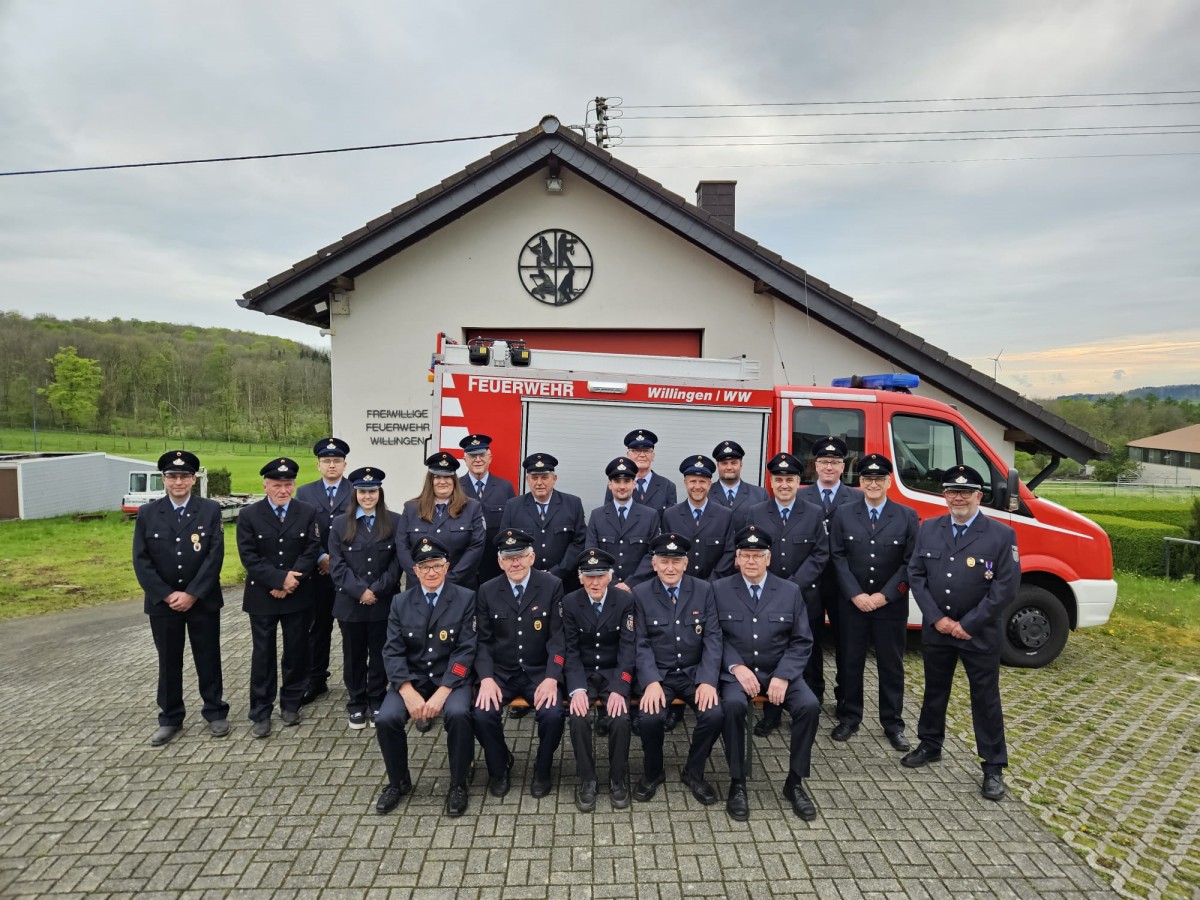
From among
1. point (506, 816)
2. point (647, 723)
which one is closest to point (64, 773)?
point (506, 816)

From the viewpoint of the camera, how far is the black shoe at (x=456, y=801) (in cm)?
385

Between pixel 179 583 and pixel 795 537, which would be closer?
pixel 179 583

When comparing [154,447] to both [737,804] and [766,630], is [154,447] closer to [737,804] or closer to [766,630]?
[766,630]

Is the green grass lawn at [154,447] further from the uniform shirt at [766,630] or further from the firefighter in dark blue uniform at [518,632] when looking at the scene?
the uniform shirt at [766,630]

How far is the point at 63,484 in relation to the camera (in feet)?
104

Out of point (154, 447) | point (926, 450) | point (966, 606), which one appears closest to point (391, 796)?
point (966, 606)

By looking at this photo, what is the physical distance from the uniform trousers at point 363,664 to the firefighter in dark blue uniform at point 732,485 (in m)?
2.83

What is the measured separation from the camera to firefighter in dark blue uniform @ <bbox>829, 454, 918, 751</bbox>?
4.76 m

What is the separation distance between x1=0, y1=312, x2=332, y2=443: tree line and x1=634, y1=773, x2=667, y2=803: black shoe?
55.9m

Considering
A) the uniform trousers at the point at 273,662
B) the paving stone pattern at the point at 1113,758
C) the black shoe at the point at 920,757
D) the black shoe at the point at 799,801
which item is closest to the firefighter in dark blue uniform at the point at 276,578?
the uniform trousers at the point at 273,662

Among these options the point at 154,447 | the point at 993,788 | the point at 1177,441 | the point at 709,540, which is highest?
the point at 1177,441

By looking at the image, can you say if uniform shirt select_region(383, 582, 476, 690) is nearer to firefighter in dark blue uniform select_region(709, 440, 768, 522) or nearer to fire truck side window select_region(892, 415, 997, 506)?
firefighter in dark blue uniform select_region(709, 440, 768, 522)

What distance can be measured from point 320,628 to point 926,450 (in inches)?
220

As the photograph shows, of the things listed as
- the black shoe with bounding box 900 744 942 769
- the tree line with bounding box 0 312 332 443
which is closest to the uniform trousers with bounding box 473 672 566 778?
the black shoe with bounding box 900 744 942 769
